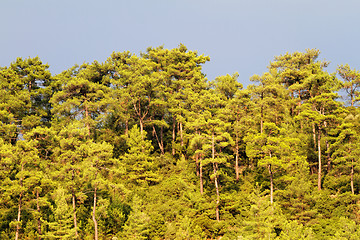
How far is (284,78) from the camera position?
45062 mm

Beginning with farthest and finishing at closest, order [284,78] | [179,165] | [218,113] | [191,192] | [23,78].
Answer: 1. [284,78]
2. [23,78]
3. [179,165]
4. [218,113]
5. [191,192]

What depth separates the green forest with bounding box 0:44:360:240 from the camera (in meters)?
24.9

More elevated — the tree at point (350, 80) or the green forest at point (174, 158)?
the tree at point (350, 80)

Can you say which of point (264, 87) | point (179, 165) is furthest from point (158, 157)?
point (264, 87)

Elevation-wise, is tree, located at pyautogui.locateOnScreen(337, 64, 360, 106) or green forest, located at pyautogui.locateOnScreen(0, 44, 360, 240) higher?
tree, located at pyautogui.locateOnScreen(337, 64, 360, 106)

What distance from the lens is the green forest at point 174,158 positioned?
2494cm

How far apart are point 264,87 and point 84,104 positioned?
2118cm

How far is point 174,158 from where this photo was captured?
3869 centimetres

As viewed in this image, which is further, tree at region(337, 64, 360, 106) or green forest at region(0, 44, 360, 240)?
tree at region(337, 64, 360, 106)

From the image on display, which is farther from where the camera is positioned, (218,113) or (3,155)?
(218,113)

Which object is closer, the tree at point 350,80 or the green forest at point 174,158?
the green forest at point 174,158

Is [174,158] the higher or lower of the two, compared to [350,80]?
lower

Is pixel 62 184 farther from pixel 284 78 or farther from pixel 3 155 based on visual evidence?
pixel 284 78

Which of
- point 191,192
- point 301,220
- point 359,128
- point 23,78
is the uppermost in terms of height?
point 23,78
